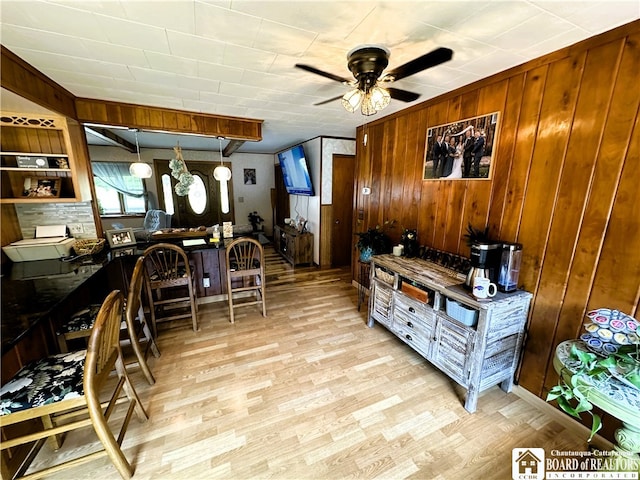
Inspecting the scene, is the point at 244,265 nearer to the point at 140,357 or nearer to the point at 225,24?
the point at 140,357

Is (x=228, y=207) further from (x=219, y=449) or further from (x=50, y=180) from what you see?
(x=219, y=449)

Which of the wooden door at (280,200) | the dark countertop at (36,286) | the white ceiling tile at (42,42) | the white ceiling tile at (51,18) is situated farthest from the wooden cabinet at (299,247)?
the white ceiling tile at (51,18)

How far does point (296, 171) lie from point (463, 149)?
10.8 ft

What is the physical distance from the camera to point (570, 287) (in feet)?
5.41

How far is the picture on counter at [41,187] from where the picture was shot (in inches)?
94.6

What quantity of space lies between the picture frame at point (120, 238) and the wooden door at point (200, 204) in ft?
11.3

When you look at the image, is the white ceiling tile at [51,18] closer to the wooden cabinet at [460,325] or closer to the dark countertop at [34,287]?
the dark countertop at [34,287]

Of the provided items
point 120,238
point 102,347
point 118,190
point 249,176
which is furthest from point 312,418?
point 118,190

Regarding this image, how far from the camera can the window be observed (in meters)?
5.67

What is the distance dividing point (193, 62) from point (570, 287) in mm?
2948

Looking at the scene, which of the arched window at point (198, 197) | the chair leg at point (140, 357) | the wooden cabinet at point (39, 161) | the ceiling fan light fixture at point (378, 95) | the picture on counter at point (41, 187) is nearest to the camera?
the ceiling fan light fixture at point (378, 95)

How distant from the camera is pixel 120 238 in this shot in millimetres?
2980

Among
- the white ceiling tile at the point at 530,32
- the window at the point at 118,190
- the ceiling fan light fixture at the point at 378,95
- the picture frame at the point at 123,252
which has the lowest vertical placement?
the picture frame at the point at 123,252

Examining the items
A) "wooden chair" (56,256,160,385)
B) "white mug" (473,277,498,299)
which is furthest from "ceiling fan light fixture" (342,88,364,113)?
"wooden chair" (56,256,160,385)
